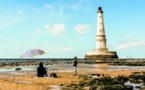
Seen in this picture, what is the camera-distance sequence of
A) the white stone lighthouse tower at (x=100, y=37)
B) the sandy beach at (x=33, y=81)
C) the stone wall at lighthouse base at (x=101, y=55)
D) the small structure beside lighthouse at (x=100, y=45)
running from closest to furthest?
the sandy beach at (x=33, y=81)
the white stone lighthouse tower at (x=100, y=37)
the small structure beside lighthouse at (x=100, y=45)
the stone wall at lighthouse base at (x=101, y=55)

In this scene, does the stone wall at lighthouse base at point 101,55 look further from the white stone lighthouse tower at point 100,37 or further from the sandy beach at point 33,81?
the sandy beach at point 33,81

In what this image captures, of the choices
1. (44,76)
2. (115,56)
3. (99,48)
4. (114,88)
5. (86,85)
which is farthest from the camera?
(115,56)

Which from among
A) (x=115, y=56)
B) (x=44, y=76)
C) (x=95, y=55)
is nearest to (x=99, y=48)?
(x=95, y=55)

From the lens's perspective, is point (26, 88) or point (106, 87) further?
point (26, 88)

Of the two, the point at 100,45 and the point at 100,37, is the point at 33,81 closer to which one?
the point at 100,45

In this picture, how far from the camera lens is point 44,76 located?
1051 inches

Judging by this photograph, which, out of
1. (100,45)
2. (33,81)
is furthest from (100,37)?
(33,81)

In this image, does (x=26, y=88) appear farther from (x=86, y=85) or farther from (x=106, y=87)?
(x=106, y=87)

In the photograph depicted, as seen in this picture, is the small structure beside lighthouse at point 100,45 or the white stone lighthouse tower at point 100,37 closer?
the white stone lighthouse tower at point 100,37

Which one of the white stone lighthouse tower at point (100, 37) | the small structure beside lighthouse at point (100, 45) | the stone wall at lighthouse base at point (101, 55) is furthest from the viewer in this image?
the stone wall at lighthouse base at point (101, 55)

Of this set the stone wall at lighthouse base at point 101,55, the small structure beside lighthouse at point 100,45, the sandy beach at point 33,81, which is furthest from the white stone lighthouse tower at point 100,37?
the sandy beach at point 33,81

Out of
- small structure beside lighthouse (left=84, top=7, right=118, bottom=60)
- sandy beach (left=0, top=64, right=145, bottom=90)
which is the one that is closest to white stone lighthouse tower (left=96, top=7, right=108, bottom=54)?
small structure beside lighthouse (left=84, top=7, right=118, bottom=60)

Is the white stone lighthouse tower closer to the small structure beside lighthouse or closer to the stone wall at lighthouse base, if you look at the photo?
the small structure beside lighthouse

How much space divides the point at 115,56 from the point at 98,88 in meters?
95.4
